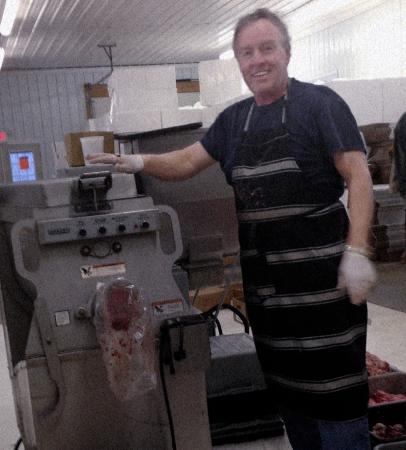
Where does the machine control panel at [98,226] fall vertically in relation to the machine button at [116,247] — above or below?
above

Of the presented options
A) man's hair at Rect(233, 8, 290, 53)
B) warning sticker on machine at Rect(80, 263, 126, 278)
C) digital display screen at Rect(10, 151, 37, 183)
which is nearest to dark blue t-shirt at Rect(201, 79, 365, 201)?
man's hair at Rect(233, 8, 290, 53)

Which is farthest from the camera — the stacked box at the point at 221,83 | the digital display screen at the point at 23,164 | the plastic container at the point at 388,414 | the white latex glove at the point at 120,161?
the stacked box at the point at 221,83

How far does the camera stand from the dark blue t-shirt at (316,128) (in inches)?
54.6

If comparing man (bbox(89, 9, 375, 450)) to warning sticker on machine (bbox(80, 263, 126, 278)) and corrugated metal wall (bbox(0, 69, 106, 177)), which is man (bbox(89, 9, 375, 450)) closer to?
warning sticker on machine (bbox(80, 263, 126, 278))

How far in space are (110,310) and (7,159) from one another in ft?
9.50

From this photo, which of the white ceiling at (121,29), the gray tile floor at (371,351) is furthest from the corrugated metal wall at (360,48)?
the gray tile floor at (371,351)

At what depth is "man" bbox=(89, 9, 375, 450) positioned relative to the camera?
143 cm

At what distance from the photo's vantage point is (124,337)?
1138mm

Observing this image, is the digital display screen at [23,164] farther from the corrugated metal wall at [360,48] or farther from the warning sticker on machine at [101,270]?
the corrugated metal wall at [360,48]

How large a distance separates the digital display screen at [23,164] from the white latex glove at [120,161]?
233cm

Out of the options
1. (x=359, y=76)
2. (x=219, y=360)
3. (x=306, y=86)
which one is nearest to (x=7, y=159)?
(x=219, y=360)

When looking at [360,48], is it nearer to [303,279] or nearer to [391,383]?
[391,383]

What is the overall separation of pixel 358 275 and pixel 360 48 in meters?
6.32

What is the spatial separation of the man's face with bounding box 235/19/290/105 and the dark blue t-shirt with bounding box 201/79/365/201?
0.05 m
